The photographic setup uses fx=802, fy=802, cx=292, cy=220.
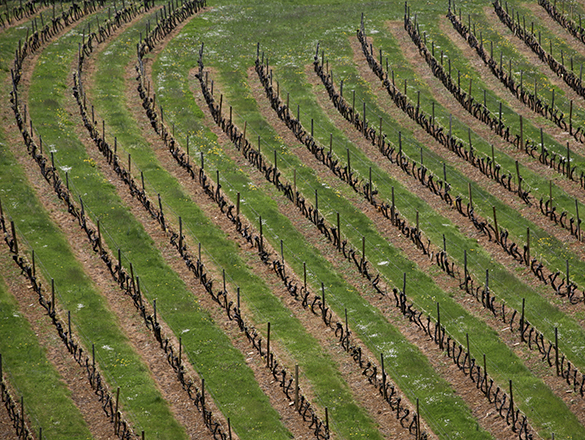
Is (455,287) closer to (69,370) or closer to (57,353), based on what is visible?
(69,370)

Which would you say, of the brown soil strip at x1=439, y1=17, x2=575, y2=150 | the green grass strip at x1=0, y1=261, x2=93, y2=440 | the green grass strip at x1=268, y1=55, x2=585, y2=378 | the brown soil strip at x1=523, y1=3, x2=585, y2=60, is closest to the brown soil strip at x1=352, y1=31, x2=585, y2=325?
the green grass strip at x1=268, y1=55, x2=585, y2=378

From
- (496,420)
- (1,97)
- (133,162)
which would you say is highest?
(1,97)

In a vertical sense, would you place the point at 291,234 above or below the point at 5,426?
above

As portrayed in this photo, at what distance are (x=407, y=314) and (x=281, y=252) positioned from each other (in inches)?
297

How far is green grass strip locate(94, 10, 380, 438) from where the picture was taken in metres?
31.7

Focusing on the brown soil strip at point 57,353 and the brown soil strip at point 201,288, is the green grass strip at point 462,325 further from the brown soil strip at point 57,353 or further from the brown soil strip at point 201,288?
the brown soil strip at point 57,353

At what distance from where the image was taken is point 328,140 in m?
55.1

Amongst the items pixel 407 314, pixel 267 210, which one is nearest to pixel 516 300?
pixel 407 314

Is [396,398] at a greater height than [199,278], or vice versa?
[199,278]

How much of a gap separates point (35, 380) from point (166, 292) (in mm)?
8381

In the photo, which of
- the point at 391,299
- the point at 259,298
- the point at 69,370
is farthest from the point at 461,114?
the point at 69,370

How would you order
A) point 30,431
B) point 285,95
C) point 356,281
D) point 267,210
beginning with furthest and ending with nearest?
1. point 285,95
2. point 267,210
3. point 356,281
4. point 30,431

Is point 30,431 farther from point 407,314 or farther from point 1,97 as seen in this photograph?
point 1,97

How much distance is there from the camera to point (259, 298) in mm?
38469
